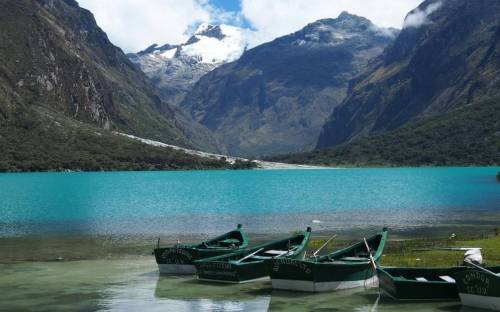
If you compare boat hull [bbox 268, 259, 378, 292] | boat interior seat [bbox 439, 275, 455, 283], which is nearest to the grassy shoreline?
boat hull [bbox 268, 259, 378, 292]

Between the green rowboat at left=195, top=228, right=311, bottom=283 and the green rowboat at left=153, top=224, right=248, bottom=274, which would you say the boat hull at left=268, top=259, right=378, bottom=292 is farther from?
the green rowboat at left=153, top=224, right=248, bottom=274

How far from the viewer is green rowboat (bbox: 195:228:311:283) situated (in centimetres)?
4572

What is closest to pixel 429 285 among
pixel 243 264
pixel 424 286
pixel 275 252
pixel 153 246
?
pixel 424 286

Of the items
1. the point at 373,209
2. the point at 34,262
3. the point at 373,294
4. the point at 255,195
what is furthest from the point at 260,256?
the point at 255,195

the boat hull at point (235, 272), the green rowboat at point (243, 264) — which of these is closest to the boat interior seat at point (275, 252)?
the green rowboat at point (243, 264)

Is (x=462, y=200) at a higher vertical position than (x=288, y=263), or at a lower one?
higher

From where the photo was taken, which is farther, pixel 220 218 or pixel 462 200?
pixel 462 200

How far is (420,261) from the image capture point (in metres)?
50.2

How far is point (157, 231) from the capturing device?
84.9 m

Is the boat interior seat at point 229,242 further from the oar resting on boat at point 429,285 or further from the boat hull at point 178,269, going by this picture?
the oar resting on boat at point 429,285

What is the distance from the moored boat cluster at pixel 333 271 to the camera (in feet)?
121

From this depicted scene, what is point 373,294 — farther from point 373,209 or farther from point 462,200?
point 462,200

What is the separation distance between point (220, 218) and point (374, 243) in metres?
54.8

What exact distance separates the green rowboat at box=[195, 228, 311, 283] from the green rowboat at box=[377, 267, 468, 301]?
756 centimetres
